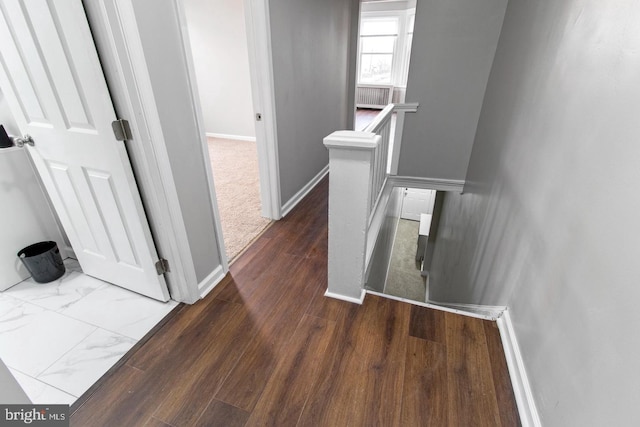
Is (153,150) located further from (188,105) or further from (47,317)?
(47,317)

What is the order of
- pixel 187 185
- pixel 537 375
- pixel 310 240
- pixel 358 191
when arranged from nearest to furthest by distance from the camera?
pixel 537 375 < pixel 358 191 < pixel 187 185 < pixel 310 240

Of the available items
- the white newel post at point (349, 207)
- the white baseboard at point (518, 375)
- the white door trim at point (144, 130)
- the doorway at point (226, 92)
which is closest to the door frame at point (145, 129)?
the white door trim at point (144, 130)

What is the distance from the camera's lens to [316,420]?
1213mm

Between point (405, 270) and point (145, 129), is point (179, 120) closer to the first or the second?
point (145, 129)

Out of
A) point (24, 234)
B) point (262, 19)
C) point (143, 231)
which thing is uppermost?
point (262, 19)

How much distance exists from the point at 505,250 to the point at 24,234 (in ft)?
9.82

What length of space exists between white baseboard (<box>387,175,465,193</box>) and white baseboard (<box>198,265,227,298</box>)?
2090mm

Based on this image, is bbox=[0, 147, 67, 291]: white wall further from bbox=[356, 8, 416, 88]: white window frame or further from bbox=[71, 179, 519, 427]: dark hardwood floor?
bbox=[356, 8, 416, 88]: white window frame

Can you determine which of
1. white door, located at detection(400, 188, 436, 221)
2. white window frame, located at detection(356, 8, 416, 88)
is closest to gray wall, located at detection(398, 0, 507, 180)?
white door, located at detection(400, 188, 436, 221)

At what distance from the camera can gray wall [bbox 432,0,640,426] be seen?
2.69ft

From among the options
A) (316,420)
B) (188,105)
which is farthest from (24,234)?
(316,420)

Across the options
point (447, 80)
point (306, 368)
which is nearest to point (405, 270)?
point (447, 80)

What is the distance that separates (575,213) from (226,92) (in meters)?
5.60

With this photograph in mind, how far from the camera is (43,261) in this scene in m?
1.86
